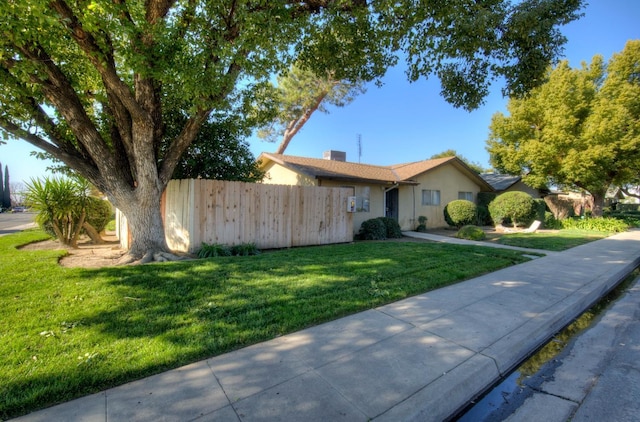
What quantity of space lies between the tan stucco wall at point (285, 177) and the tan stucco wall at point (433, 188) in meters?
5.08

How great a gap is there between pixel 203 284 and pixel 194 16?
17.1 ft

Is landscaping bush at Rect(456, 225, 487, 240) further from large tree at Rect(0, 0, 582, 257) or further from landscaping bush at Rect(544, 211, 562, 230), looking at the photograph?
landscaping bush at Rect(544, 211, 562, 230)

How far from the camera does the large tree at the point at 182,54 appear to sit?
5156 mm

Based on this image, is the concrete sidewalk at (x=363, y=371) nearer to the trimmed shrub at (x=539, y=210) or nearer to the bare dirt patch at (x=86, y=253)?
the bare dirt patch at (x=86, y=253)

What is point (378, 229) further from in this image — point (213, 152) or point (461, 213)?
point (213, 152)

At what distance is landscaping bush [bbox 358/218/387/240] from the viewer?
11758mm

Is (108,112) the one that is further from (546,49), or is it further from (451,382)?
(546,49)

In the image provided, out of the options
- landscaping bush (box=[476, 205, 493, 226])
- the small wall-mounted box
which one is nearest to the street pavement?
the small wall-mounted box

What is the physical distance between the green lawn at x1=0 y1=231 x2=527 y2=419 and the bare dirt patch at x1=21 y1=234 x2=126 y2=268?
14.1 inches

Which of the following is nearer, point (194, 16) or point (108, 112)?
point (194, 16)

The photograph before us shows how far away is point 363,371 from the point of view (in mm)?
2717

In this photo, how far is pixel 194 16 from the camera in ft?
19.6

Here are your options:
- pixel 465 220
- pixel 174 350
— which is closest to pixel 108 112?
pixel 174 350

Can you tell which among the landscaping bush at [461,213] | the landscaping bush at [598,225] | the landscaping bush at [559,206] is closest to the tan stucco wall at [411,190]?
the landscaping bush at [461,213]
